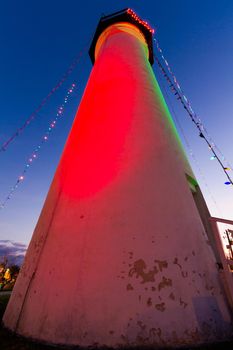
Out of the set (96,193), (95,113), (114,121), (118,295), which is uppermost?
(95,113)

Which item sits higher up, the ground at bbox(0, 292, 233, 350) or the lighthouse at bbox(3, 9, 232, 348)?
the lighthouse at bbox(3, 9, 232, 348)

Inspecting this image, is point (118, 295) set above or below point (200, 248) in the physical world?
below

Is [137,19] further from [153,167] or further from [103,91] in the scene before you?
[153,167]

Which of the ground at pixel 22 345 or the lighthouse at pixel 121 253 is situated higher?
the lighthouse at pixel 121 253

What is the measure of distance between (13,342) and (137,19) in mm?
9060

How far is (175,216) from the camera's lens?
110 inches

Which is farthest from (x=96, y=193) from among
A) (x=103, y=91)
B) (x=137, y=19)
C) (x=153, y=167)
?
(x=137, y=19)

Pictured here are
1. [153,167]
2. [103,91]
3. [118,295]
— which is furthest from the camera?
[103,91]

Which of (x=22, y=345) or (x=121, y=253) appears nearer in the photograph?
(x=22, y=345)

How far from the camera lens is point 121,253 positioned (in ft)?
8.11

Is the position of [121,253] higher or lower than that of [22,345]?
higher

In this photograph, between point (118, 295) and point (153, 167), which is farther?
point (153, 167)

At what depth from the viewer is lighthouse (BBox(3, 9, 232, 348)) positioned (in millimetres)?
2176

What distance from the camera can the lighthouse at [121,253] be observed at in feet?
7.14
